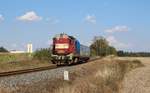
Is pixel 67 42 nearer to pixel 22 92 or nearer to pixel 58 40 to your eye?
pixel 58 40

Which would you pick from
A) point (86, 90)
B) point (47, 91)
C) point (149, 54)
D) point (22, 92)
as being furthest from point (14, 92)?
point (149, 54)

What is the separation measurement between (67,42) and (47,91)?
3290 cm

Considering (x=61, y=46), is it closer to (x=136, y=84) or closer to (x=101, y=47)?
(x=136, y=84)

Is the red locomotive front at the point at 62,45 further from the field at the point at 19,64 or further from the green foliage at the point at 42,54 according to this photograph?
the green foliage at the point at 42,54

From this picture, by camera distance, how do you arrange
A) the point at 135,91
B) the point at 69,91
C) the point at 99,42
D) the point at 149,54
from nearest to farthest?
the point at 69,91
the point at 135,91
the point at 99,42
the point at 149,54

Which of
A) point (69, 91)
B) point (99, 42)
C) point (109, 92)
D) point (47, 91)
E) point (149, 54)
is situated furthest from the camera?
point (149, 54)

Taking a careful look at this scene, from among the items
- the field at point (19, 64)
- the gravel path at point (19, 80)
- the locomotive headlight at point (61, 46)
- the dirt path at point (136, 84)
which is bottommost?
the dirt path at point (136, 84)

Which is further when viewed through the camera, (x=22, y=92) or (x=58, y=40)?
(x=58, y=40)

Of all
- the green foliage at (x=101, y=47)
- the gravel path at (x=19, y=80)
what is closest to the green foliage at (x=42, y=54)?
the gravel path at (x=19, y=80)

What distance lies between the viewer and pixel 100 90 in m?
17.4

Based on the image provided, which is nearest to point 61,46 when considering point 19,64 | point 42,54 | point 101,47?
point 19,64

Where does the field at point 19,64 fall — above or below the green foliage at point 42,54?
below

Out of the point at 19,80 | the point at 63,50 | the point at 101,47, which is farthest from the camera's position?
the point at 101,47

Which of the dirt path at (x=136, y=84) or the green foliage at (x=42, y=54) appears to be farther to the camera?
the green foliage at (x=42, y=54)
